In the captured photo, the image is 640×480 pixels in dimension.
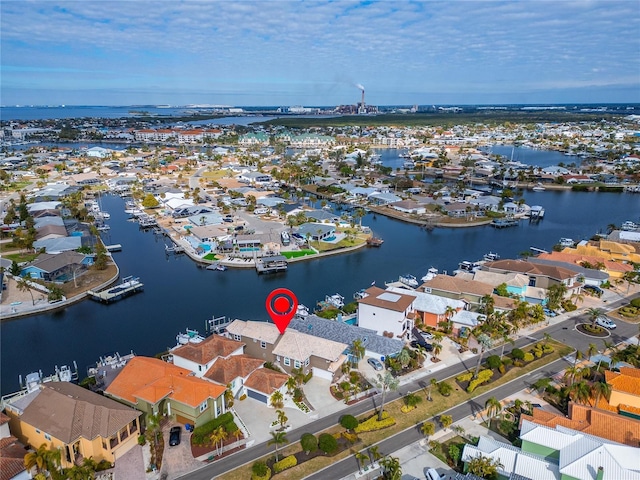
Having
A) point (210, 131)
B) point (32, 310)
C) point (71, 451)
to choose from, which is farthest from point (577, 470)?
point (210, 131)

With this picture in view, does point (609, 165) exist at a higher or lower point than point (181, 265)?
higher

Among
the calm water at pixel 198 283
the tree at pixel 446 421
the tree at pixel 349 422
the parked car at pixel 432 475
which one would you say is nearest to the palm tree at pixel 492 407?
the tree at pixel 446 421

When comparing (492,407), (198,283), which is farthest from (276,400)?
(198,283)

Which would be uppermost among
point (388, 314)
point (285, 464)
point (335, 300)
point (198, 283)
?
point (388, 314)

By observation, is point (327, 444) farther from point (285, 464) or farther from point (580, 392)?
point (580, 392)

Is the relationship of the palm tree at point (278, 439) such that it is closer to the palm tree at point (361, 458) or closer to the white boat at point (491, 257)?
the palm tree at point (361, 458)

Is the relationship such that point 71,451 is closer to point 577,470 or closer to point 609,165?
point 577,470

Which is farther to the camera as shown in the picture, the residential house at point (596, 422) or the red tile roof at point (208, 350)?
the red tile roof at point (208, 350)
